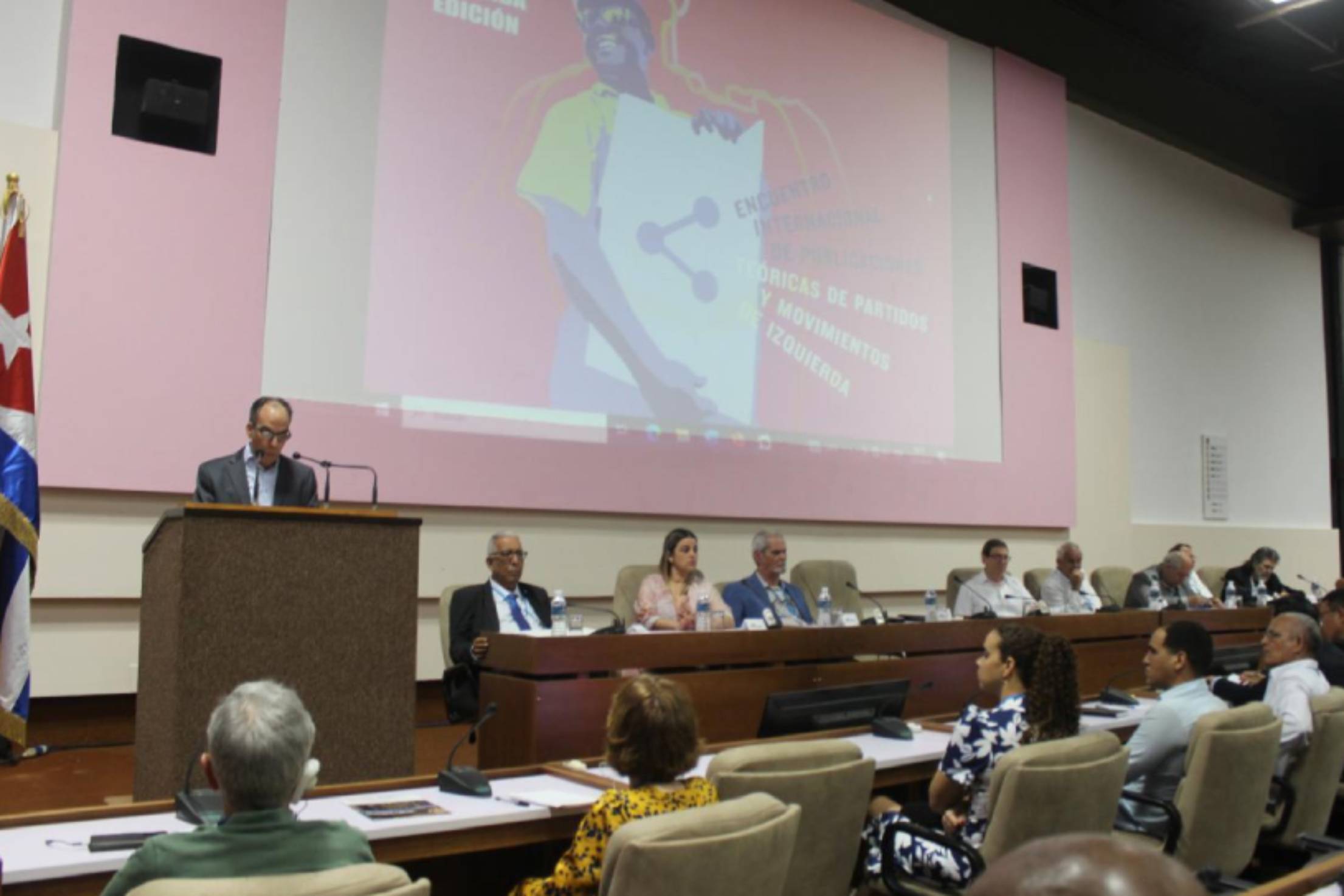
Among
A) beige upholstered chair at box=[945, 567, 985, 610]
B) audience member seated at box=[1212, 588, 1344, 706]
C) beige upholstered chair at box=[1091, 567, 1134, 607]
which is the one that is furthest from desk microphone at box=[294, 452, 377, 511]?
beige upholstered chair at box=[1091, 567, 1134, 607]

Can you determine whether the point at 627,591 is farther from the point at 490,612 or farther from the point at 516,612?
the point at 490,612

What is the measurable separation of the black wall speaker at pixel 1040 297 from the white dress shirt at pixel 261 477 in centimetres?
621

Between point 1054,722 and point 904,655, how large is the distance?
1751 millimetres

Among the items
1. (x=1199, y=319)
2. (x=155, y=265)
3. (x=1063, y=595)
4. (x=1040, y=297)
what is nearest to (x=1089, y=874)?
(x=155, y=265)

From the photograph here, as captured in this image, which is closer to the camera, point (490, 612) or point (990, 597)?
point (490, 612)

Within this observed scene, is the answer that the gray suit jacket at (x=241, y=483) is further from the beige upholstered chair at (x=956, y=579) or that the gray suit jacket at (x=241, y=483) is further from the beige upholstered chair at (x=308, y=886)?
the beige upholstered chair at (x=956, y=579)

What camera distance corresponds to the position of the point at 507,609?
14.6 feet

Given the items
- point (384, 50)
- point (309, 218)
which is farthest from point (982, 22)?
point (309, 218)

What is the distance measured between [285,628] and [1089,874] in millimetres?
2531

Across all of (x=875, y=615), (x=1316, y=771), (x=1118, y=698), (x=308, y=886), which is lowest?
(x=1316, y=771)

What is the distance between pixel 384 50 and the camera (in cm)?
535

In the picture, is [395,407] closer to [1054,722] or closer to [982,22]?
[1054,722]

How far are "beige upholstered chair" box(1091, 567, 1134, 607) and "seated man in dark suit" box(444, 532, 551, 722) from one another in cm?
483

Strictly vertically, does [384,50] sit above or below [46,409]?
above
